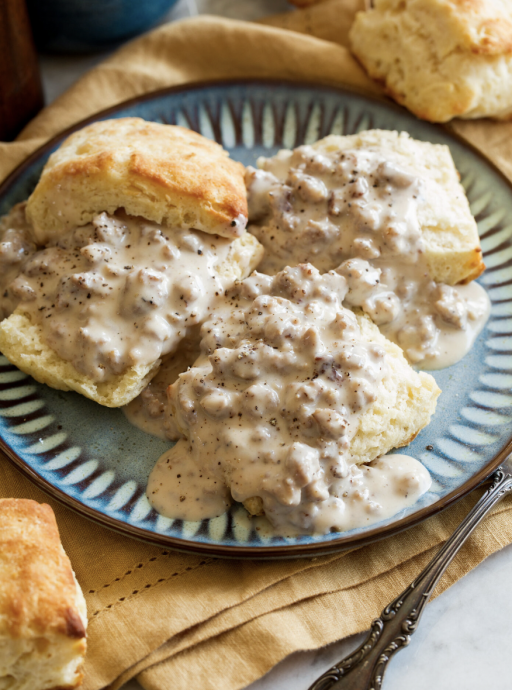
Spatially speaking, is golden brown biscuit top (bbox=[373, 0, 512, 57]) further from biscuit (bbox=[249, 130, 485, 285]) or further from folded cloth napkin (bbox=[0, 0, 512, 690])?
folded cloth napkin (bbox=[0, 0, 512, 690])

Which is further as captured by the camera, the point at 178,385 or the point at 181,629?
the point at 178,385

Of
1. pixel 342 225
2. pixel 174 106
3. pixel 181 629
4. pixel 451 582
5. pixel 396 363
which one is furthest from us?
pixel 174 106

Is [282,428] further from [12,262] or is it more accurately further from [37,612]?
[12,262]

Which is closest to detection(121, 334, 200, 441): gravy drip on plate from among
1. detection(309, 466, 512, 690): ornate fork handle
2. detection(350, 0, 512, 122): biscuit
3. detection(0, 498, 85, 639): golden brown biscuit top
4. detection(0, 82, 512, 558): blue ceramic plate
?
detection(0, 82, 512, 558): blue ceramic plate

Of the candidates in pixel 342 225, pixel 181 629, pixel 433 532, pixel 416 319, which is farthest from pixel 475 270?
pixel 181 629

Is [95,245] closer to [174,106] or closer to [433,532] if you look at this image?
[174,106]

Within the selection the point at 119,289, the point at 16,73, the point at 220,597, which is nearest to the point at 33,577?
the point at 220,597

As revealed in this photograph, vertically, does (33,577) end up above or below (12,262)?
below
